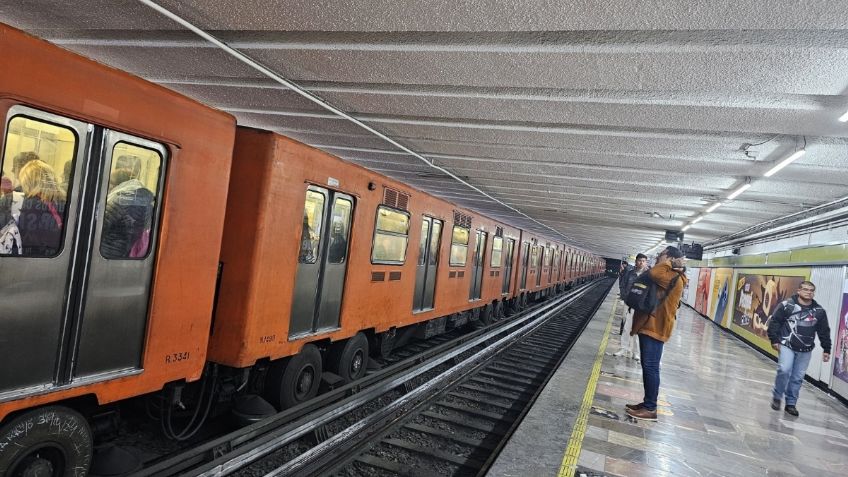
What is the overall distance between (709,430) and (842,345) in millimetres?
4809

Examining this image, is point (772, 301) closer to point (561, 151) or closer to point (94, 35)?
point (561, 151)

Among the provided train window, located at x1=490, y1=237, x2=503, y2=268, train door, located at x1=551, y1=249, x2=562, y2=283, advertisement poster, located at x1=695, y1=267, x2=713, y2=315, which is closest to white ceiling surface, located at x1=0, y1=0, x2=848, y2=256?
train window, located at x1=490, y1=237, x2=503, y2=268

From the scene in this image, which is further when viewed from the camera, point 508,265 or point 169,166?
point 508,265

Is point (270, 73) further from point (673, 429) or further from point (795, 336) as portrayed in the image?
point (795, 336)

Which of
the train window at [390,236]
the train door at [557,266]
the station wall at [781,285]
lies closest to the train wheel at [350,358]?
the train window at [390,236]

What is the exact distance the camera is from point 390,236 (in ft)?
23.3

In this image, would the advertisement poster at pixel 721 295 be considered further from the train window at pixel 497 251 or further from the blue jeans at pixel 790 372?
the blue jeans at pixel 790 372

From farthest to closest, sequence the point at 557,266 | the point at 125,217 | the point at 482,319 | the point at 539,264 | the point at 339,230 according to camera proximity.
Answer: the point at 557,266, the point at 539,264, the point at 482,319, the point at 339,230, the point at 125,217

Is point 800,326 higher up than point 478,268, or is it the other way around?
point 478,268

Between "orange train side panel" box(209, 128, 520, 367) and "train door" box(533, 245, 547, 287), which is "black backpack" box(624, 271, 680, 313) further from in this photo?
"train door" box(533, 245, 547, 287)

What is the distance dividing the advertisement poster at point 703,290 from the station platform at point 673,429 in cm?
1396

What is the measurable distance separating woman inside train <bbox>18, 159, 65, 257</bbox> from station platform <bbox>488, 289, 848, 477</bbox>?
11.5 feet

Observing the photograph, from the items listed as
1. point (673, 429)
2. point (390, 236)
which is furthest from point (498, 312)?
point (673, 429)

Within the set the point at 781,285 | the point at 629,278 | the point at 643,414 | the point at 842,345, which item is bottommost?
the point at 643,414
